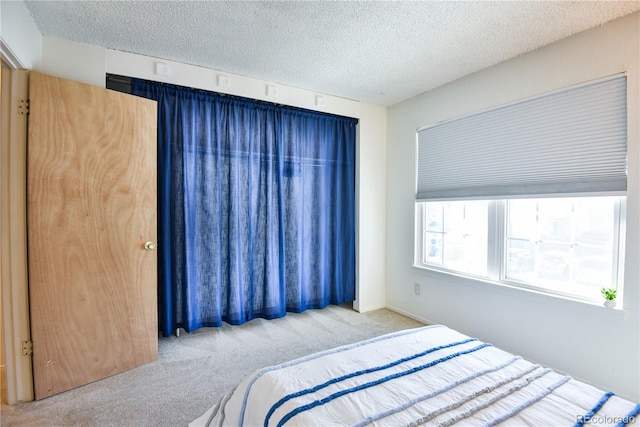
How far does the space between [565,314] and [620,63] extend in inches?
68.7

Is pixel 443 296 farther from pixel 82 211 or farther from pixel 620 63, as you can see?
pixel 82 211

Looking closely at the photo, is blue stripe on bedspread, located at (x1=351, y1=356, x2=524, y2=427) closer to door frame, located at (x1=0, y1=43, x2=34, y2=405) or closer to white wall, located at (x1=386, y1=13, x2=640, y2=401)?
white wall, located at (x1=386, y1=13, x2=640, y2=401)

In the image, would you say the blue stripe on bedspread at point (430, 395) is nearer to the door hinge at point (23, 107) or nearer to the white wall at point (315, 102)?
the white wall at point (315, 102)

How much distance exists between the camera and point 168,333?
2.67m

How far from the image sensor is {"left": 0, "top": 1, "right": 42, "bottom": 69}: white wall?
166cm

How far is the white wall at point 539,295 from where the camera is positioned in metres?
1.90

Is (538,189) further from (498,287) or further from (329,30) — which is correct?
(329,30)

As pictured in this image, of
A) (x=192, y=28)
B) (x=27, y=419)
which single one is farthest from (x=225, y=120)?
(x=27, y=419)

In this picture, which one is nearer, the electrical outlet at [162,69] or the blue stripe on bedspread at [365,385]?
the blue stripe on bedspread at [365,385]

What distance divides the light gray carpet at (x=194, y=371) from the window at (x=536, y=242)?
99cm

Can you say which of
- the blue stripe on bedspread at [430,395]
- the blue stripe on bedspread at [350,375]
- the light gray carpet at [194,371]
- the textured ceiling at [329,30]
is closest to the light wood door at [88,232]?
the light gray carpet at [194,371]

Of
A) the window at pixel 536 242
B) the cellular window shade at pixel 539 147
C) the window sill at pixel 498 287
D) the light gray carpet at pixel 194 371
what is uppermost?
the cellular window shade at pixel 539 147

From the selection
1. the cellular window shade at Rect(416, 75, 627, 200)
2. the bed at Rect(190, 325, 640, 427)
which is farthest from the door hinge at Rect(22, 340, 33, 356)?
the cellular window shade at Rect(416, 75, 627, 200)

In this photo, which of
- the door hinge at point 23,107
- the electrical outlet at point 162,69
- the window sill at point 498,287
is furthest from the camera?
the electrical outlet at point 162,69
